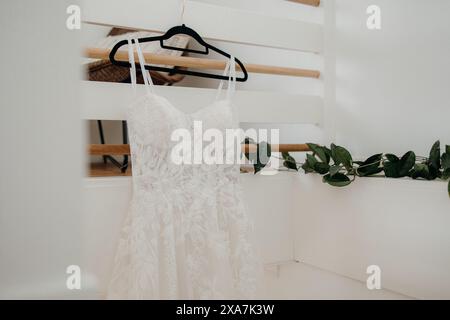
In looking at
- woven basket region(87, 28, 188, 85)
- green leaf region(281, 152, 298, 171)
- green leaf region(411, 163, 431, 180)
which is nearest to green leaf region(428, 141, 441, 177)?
green leaf region(411, 163, 431, 180)

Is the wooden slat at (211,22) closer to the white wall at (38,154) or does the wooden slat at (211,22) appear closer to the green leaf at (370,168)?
the green leaf at (370,168)

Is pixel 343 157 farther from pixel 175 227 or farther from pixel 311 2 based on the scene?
pixel 311 2

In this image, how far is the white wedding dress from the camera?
1.03 m

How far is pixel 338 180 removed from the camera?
1.18 m

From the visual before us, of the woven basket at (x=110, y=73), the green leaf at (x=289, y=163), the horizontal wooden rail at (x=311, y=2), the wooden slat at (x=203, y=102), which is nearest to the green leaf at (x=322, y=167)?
the green leaf at (x=289, y=163)

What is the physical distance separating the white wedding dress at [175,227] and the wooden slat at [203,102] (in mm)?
83

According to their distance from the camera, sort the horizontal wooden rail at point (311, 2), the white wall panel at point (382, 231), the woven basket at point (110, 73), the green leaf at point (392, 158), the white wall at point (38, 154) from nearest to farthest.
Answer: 1. the white wall at point (38, 154)
2. the white wall panel at point (382, 231)
3. the green leaf at point (392, 158)
4. the horizontal wooden rail at point (311, 2)
5. the woven basket at point (110, 73)

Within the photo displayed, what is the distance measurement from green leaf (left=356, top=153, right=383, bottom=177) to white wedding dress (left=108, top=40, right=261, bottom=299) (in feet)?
1.15

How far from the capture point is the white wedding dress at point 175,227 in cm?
103

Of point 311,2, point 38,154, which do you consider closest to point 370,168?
point 311,2

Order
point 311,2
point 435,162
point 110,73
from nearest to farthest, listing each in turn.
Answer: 1. point 435,162
2. point 311,2
3. point 110,73

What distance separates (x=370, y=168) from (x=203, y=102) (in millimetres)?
533

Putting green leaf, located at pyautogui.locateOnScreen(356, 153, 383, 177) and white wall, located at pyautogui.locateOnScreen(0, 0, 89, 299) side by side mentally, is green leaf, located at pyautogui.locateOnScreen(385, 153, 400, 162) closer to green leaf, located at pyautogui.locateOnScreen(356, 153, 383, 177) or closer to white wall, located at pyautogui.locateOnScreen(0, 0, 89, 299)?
green leaf, located at pyautogui.locateOnScreen(356, 153, 383, 177)
